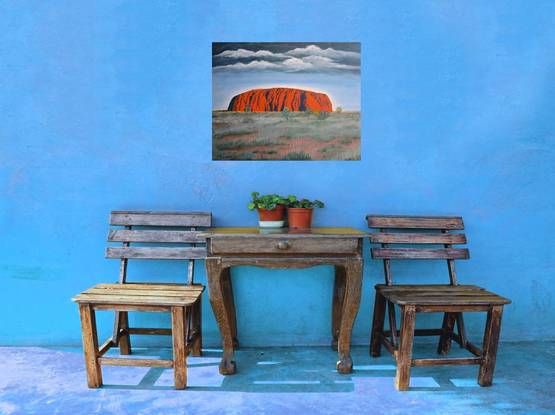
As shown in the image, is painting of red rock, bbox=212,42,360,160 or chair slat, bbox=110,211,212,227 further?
painting of red rock, bbox=212,42,360,160

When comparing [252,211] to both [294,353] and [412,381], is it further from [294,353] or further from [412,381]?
[412,381]

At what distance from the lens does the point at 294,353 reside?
3713 millimetres

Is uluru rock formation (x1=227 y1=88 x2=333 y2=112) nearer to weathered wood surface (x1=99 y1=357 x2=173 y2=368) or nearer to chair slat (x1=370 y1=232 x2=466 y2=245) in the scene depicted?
chair slat (x1=370 y1=232 x2=466 y2=245)

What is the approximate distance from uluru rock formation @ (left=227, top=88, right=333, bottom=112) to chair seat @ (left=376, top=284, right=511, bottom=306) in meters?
1.46

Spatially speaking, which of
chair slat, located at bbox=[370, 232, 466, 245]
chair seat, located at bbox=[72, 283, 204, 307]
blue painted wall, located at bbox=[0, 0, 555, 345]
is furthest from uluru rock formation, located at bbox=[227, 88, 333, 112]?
chair seat, located at bbox=[72, 283, 204, 307]

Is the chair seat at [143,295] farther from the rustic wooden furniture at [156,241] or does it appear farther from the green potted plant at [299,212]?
the green potted plant at [299,212]

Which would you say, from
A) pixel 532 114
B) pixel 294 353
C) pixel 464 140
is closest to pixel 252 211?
pixel 294 353

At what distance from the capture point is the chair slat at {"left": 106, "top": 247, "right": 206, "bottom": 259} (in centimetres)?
361

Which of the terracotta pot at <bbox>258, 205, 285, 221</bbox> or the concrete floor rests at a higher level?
the terracotta pot at <bbox>258, 205, 285, 221</bbox>

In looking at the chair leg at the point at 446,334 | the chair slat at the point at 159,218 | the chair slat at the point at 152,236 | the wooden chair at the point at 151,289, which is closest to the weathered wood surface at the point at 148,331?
the wooden chair at the point at 151,289

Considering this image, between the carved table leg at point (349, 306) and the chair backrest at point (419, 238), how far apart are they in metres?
0.46

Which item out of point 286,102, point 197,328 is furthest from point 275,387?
point 286,102

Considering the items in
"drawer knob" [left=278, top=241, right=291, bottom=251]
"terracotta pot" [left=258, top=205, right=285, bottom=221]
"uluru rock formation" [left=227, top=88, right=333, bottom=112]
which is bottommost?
"drawer knob" [left=278, top=241, right=291, bottom=251]

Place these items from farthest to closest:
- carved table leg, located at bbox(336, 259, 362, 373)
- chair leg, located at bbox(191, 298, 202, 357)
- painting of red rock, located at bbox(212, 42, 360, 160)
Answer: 1. painting of red rock, located at bbox(212, 42, 360, 160)
2. chair leg, located at bbox(191, 298, 202, 357)
3. carved table leg, located at bbox(336, 259, 362, 373)
